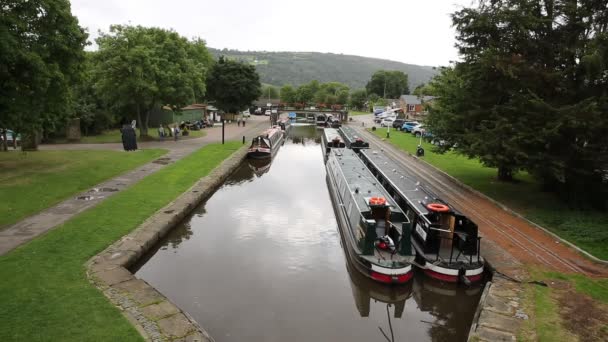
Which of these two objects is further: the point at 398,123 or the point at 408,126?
the point at 398,123

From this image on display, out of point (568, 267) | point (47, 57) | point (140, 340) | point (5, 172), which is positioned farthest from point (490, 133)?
point (5, 172)

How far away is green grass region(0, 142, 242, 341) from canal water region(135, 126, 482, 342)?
1803 millimetres

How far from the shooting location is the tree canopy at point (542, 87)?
52.0ft

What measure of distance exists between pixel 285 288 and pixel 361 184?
24.1 ft

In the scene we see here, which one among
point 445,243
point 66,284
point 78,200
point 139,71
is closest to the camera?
point 66,284

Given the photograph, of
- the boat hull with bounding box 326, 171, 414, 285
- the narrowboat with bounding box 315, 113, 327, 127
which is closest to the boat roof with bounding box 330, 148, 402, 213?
the boat hull with bounding box 326, 171, 414, 285

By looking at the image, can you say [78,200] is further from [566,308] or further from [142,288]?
[566,308]

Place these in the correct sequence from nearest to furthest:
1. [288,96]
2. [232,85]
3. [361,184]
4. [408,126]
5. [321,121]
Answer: [361,184], [408,126], [232,85], [321,121], [288,96]

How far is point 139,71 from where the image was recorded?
1249 inches

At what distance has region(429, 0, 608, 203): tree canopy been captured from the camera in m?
15.8

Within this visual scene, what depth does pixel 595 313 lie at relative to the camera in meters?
9.88

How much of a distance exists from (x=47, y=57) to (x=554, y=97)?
74.9 feet

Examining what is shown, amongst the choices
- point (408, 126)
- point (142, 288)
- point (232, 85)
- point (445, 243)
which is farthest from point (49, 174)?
point (232, 85)

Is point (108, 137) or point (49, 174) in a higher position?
point (108, 137)
